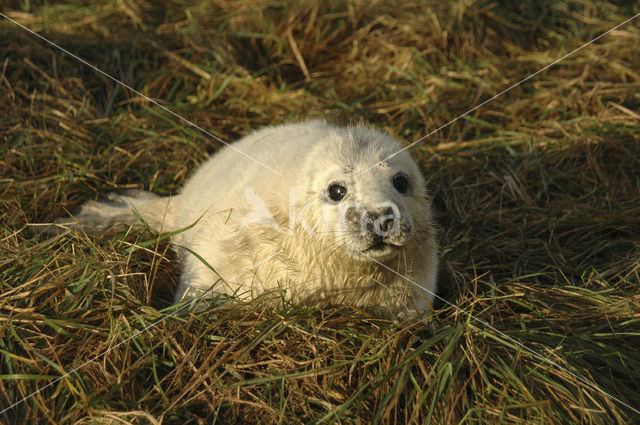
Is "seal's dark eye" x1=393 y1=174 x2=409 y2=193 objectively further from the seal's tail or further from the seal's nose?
the seal's tail

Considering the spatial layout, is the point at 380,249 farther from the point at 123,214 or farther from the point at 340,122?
the point at 340,122

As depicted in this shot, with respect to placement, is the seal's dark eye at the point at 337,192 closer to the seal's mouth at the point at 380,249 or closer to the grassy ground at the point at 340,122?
the seal's mouth at the point at 380,249

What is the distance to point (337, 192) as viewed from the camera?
2.69 meters

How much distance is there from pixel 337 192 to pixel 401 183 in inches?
13.4

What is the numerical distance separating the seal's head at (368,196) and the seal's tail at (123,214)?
1.15 m

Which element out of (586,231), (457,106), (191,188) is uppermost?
(191,188)

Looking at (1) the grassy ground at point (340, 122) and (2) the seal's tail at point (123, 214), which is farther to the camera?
(2) the seal's tail at point (123, 214)

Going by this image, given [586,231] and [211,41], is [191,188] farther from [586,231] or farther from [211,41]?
[586,231]

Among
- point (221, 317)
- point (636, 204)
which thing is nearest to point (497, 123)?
point (636, 204)

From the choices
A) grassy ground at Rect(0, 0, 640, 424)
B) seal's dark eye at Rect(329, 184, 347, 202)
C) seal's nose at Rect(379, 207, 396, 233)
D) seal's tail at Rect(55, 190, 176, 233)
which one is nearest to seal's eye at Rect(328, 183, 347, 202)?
seal's dark eye at Rect(329, 184, 347, 202)

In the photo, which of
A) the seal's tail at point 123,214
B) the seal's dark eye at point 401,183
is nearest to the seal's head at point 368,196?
the seal's dark eye at point 401,183

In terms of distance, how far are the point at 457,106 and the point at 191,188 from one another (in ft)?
7.41

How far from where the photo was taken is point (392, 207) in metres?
2.56

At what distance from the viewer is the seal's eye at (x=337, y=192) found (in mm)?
2682
